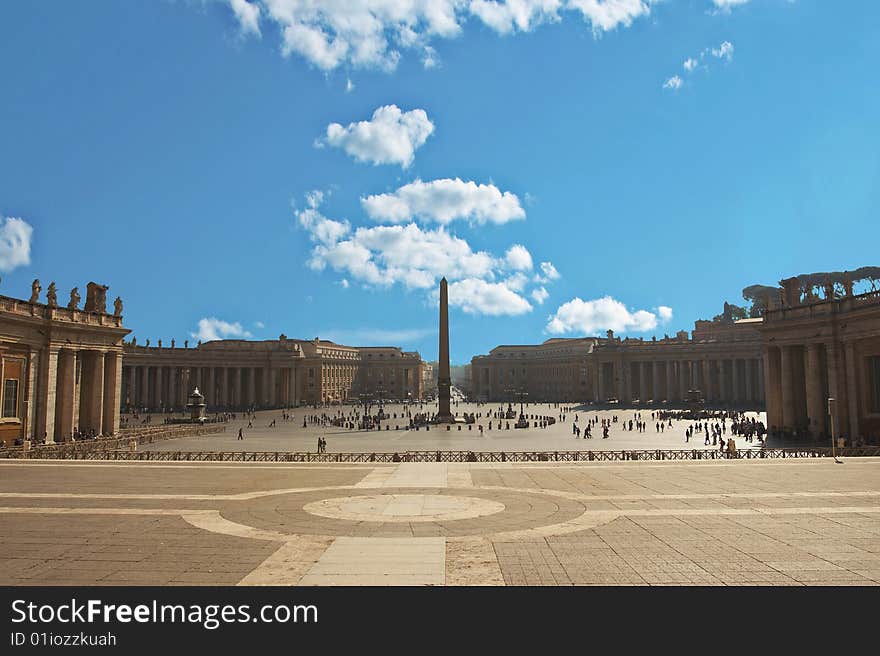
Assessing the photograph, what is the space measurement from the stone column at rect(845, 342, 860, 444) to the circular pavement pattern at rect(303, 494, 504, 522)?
35938 mm

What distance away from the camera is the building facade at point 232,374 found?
123 metres

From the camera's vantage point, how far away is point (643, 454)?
110ft

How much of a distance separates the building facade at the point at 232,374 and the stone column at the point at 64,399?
63730 mm

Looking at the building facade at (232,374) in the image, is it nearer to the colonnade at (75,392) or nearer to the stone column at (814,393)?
the colonnade at (75,392)

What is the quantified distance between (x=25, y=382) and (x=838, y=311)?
55795 millimetres

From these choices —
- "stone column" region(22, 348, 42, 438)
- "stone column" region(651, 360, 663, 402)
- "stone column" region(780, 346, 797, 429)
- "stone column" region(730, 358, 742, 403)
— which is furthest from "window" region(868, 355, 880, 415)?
"stone column" region(651, 360, 663, 402)

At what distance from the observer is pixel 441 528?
14391 mm

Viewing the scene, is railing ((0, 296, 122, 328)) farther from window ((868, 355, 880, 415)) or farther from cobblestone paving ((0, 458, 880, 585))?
window ((868, 355, 880, 415))

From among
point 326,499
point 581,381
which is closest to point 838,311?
point 326,499

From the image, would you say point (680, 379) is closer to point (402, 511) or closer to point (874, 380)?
point (874, 380)

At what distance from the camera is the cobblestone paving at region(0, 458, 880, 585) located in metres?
10.6

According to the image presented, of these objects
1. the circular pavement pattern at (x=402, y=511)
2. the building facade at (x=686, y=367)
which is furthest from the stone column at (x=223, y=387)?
the circular pavement pattern at (x=402, y=511)

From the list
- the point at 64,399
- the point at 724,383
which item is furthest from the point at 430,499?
the point at 724,383
